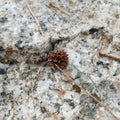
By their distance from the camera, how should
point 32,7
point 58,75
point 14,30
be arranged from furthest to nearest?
point 32,7, point 14,30, point 58,75

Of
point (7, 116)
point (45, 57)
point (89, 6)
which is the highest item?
point (89, 6)

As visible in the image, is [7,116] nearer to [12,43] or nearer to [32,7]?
[12,43]

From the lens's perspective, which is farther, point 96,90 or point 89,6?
point 89,6

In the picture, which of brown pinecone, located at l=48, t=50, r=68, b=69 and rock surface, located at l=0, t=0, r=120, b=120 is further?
brown pinecone, located at l=48, t=50, r=68, b=69

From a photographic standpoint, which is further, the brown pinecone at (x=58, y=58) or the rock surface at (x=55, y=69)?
the brown pinecone at (x=58, y=58)

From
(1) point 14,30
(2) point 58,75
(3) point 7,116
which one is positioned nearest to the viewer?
(3) point 7,116

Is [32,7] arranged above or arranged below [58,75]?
above

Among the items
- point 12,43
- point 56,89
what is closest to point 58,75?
point 56,89
